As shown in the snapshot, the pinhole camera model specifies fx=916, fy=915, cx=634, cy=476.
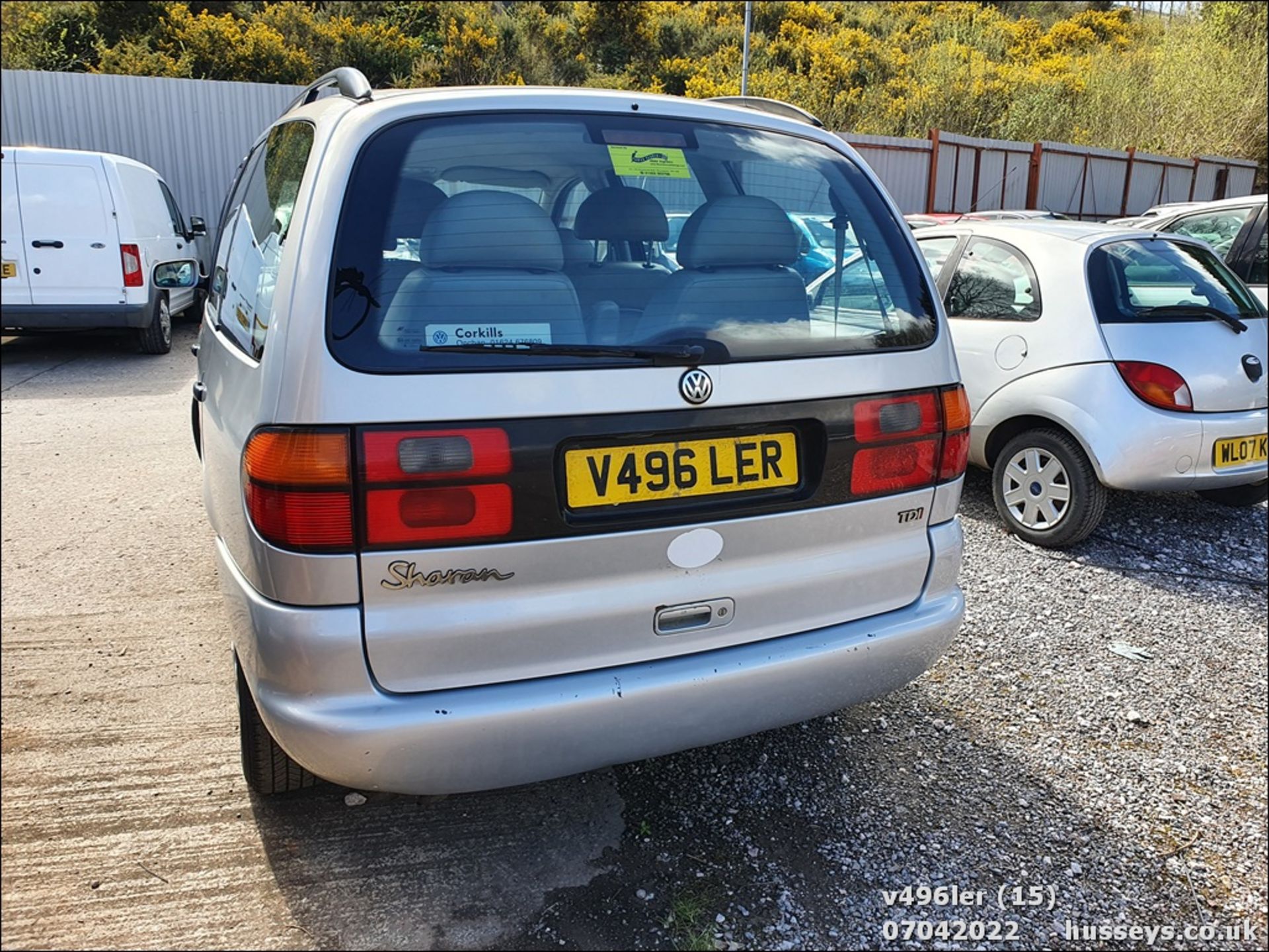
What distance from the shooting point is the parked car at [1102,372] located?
4.21 metres

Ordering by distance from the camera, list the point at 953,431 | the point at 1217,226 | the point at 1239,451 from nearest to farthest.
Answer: the point at 953,431 → the point at 1239,451 → the point at 1217,226

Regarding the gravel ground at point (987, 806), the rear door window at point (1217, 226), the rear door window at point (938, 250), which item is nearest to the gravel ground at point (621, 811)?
the gravel ground at point (987, 806)

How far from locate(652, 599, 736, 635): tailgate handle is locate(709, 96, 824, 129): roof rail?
4.44ft

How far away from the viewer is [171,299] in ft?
30.0

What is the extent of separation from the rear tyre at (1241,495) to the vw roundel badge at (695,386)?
394cm

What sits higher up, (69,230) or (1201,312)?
(69,230)

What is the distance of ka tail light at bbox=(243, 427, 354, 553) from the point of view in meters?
1.68

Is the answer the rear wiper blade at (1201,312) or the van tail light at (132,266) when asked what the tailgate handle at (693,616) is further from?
the van tail light at (132,266)

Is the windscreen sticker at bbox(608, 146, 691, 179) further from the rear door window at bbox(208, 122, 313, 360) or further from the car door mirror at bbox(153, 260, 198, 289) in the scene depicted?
the car door mirror at bbox(153, 260, 198, 289)

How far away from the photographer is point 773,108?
8.50 feet

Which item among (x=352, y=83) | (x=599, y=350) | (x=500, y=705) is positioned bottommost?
(x=500, y=705)

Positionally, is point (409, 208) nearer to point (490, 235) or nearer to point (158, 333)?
point (490, 235)

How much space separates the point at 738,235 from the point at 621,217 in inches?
11.2

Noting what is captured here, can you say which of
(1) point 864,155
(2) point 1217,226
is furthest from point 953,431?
(1) point 864,155
